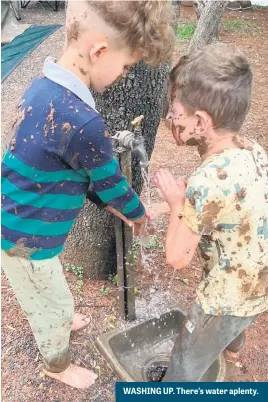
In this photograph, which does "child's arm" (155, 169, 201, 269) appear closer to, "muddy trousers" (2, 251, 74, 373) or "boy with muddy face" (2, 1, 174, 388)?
"boy with muddy face" (2, 1, 174, 388)

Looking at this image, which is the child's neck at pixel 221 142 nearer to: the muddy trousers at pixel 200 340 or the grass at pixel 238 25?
the muddy trousers at pixel 200 340

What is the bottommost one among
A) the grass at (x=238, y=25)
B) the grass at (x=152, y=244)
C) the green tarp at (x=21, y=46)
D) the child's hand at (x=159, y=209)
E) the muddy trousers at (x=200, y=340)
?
the green tarp at (x=21, y=46)

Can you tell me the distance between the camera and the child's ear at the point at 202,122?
1.63 m

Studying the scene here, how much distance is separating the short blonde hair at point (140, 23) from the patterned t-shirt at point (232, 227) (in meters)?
0.43

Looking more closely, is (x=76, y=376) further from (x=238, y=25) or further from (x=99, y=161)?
(x=238, y=25)

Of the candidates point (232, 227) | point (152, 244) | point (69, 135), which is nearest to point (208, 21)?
point (152, 244)

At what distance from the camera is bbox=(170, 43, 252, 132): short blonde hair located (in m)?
1.59

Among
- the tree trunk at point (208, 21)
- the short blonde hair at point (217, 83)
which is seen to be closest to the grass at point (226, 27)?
the tree trunk at point (208, 21)

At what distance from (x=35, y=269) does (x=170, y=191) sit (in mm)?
608

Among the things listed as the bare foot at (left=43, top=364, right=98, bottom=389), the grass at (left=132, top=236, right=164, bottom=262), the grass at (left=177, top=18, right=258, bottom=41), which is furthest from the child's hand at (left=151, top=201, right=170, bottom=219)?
the grass at (left=177, top=18, right=258, bottom=41)

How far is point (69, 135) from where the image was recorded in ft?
4.93

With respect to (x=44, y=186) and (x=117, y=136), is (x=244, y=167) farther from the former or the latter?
(x=44, y=186)

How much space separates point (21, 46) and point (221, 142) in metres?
6.05

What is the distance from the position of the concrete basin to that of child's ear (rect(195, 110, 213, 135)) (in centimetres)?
117
